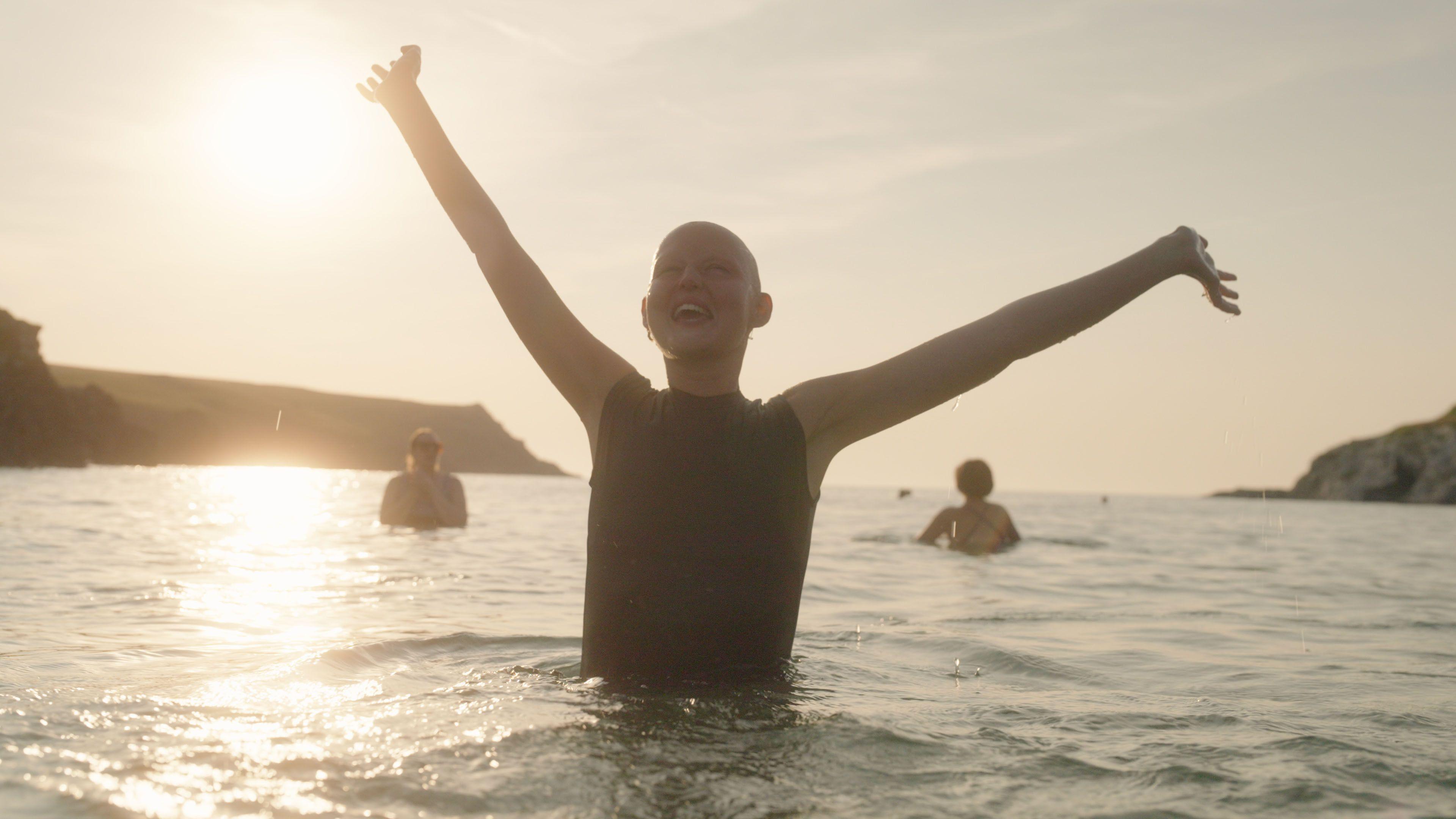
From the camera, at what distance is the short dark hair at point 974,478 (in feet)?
46.3

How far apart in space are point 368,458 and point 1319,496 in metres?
83.7

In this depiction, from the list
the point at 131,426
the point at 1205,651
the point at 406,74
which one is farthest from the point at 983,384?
the point at 131,426

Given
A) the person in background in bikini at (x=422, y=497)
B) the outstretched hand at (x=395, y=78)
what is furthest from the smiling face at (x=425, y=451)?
the outstretched hand at (x=395, y=78)

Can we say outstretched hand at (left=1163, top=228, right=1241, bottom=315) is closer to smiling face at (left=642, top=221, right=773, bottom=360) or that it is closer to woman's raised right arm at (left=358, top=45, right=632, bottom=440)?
smiling face at (left=642, top=221, right=773, bottom=360)

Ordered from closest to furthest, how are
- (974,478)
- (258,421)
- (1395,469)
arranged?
1. (974,478)
2. (1395,469)
3. (258,421)

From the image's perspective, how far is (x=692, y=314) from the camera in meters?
3.47

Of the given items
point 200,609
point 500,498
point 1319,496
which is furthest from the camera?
point 1319,496

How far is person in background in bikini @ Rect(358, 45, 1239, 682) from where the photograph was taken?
3.35 m

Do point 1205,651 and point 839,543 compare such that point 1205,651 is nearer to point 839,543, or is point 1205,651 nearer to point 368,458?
point 839,543

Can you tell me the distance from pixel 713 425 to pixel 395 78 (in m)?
1.74

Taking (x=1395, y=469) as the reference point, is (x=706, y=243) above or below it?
below

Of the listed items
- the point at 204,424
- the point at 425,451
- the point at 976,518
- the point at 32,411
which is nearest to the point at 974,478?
the point at 976,518

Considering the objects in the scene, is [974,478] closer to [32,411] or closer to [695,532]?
[695,532]

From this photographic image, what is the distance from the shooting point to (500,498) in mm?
36781
